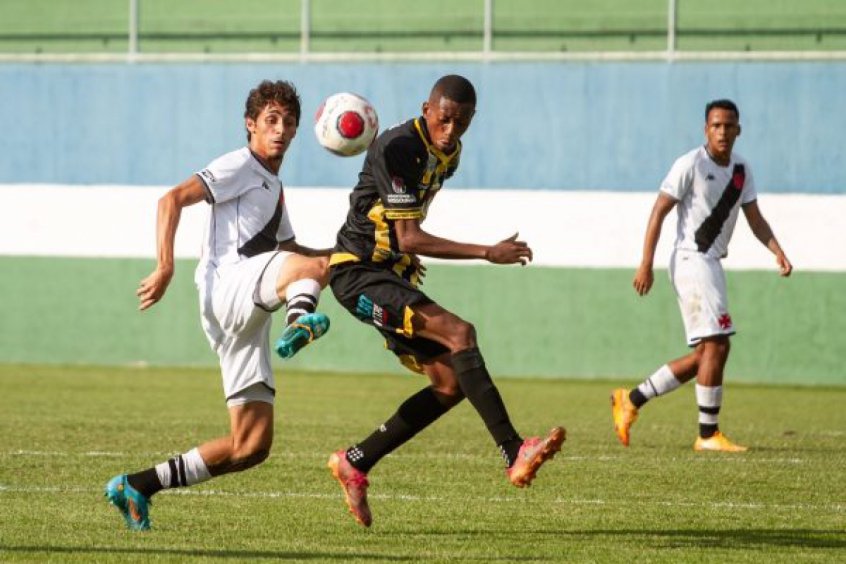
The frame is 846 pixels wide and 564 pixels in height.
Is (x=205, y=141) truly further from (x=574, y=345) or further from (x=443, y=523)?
(x=443, y=523)

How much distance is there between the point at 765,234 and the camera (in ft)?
41.9

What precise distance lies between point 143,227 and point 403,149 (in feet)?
45.5

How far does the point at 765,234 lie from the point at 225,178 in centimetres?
584

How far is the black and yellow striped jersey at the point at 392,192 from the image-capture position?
8.23 m

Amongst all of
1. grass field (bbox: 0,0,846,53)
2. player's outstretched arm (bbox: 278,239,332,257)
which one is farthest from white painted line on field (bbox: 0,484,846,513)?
grass field (bbox: 0,0,846,53)

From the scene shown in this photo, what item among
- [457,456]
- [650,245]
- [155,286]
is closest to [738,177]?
[650,245]

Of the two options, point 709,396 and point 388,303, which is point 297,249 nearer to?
point 388,303

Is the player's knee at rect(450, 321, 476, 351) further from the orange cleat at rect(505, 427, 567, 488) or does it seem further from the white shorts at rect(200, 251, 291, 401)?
the white shorts at rect(200, 251, 291, 401)

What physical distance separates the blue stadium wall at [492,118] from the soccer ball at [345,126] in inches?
458

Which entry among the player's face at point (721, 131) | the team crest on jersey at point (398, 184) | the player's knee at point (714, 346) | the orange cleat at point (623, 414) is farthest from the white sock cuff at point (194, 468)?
the player's face at point (721, 131)

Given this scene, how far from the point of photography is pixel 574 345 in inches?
820

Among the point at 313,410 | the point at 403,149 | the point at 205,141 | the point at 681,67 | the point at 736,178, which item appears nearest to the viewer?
the point at 403,149

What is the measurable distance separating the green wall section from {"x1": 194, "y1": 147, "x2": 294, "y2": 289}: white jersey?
12453mm

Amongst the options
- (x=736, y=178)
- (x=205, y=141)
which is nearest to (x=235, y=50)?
(x=205, y=141)
